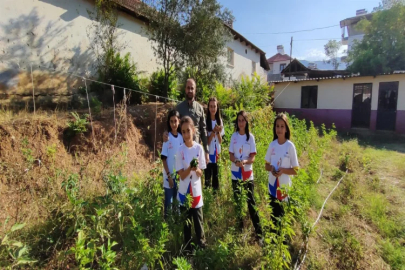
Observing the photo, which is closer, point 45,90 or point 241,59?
point 45,90

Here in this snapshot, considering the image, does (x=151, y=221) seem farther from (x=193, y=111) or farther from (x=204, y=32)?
(x=204, y=32)

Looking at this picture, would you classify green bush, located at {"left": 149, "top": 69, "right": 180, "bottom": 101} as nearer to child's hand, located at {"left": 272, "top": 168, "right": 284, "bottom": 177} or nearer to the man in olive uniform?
the man in olive uniform

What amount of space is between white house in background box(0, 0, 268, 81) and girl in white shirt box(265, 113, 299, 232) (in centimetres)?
659

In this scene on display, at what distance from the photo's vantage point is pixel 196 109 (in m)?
3.15

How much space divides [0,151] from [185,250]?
130 inches

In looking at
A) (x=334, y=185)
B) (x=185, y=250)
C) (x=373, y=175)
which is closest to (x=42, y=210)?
(x=185, y=250)

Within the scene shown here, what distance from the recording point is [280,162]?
Result: 7.98ft

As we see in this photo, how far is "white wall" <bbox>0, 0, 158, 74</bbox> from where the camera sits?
225 inches

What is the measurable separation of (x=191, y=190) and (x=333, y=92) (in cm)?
1227

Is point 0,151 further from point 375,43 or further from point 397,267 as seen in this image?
point 375,43

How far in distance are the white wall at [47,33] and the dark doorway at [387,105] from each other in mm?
11484

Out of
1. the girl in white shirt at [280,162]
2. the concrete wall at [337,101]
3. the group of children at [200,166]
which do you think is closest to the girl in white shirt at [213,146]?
the group of children at [200,166]

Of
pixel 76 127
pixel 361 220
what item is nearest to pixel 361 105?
pixel 361 220

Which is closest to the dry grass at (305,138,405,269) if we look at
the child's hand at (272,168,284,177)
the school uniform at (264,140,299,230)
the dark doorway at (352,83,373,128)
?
the school uniform at (264,140,299,230)
